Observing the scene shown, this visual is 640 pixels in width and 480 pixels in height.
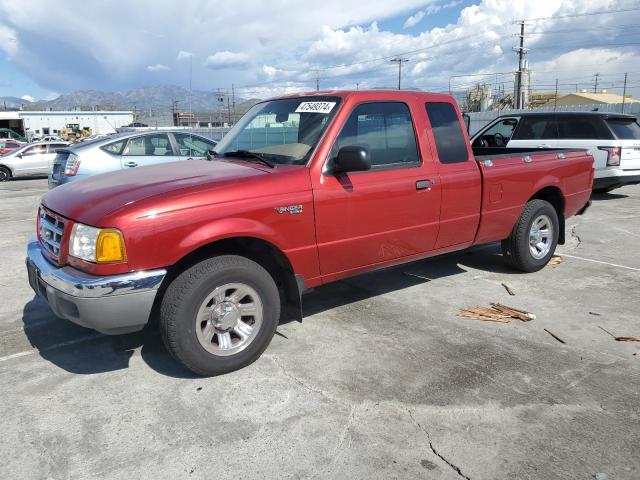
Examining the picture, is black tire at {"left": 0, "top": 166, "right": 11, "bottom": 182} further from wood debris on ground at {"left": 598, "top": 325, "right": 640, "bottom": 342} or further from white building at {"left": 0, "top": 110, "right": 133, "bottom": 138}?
white building at {"left": 0, "top": 110, "right": 133, "bottom": 138}

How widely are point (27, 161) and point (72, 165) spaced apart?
12.9 m

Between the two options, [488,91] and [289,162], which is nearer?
[289,162]

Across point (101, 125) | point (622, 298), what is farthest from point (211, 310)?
point (101, 125)

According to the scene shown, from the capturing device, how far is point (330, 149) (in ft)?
13.0

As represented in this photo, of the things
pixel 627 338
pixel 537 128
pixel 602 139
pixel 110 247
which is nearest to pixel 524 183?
pixel 627 338

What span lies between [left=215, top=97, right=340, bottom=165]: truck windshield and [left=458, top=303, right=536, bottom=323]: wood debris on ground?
211 centimetres

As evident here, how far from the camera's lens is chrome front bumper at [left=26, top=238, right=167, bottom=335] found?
314 centimetres

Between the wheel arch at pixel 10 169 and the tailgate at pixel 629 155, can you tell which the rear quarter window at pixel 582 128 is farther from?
the wheel arch at pixel 10 169

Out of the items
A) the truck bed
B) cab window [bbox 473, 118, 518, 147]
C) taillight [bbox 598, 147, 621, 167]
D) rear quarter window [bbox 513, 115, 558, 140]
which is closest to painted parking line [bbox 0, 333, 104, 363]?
the truck bed

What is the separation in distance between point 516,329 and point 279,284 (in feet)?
6.69

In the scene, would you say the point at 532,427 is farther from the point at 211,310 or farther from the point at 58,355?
the point at 58,355

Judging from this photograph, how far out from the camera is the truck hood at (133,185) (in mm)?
3332

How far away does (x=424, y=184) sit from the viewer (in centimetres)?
448

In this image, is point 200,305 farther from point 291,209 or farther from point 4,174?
point 4,174
